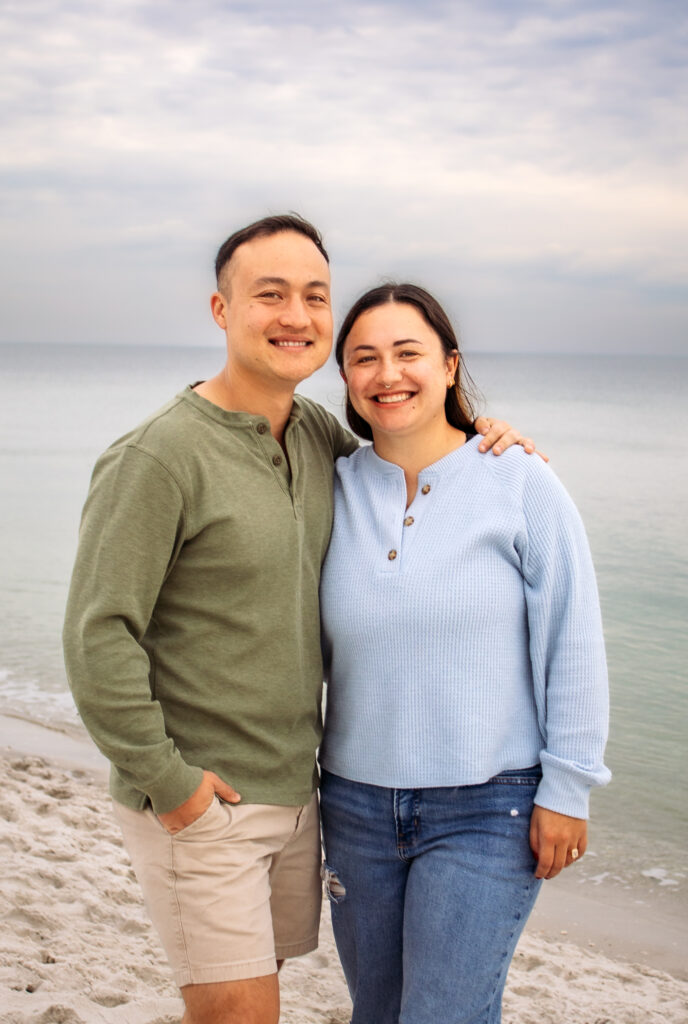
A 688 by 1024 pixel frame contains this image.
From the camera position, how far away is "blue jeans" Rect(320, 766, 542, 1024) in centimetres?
244

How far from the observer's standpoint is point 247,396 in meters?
2.73

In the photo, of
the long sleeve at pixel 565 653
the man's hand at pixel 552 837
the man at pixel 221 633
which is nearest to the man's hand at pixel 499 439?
the man at pixel 221 633

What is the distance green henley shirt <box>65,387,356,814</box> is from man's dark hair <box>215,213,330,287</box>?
447mm

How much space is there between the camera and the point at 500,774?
2576mm

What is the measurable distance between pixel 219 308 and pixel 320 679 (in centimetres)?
113

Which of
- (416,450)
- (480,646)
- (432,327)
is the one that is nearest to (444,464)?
(416,450)

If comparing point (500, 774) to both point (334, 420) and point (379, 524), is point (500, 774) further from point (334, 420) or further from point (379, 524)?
point (334, 420)

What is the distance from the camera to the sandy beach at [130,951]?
3.66 m

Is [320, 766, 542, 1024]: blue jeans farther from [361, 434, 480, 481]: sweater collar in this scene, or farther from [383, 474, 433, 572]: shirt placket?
[361, 434, 480, 481]: sweater collar

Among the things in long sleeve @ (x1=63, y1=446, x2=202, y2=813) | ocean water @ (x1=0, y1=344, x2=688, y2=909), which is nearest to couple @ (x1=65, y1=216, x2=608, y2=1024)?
long sleeve @ (x1=63, y1=446, x2=202, y2=813)

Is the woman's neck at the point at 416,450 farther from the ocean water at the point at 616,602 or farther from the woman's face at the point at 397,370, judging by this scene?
the ocean water at the point at 616,602

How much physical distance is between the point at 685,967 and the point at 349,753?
2984 mm

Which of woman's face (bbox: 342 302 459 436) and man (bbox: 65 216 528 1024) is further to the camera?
woman's face (bbox: 342 302 459 436)

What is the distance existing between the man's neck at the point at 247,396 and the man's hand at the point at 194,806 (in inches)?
37.9
